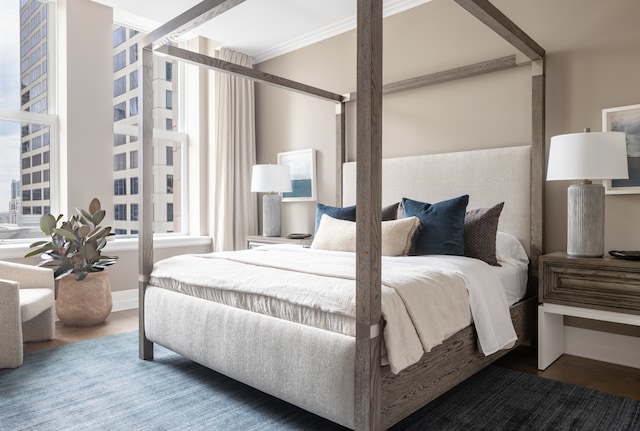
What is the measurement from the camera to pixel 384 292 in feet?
6.07

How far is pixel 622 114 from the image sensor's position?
284 centimetres

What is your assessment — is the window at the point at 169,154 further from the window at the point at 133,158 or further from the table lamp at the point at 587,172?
the table lamp at the point at 587,172

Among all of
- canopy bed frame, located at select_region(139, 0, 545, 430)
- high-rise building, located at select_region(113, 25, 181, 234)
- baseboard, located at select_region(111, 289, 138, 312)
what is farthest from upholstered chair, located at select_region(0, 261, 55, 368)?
high-rise building, located at select_region(113, 25, 181, 234)

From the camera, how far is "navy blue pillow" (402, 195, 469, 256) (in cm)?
283

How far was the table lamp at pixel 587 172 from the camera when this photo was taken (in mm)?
2514

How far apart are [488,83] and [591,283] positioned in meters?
1.66

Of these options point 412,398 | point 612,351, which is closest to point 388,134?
point 612,351

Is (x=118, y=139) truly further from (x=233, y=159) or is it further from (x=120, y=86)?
(x=233, y=159)

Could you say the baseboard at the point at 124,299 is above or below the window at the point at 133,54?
below

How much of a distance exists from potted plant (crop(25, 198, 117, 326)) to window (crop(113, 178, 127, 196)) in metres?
1.01

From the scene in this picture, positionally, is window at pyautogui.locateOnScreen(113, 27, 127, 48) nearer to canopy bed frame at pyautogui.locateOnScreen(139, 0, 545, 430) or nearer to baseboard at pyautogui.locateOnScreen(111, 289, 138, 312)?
canopy bed frame at pyautogui.locateOnScreen(139, 0, 545, 430)

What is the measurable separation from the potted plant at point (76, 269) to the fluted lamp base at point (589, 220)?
11.3ft

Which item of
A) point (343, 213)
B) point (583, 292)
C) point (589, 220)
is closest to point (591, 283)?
point (583, 292)

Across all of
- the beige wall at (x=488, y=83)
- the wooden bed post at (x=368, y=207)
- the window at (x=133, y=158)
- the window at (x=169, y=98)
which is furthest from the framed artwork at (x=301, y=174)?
the wooden bed post at (x=368, y=207)
